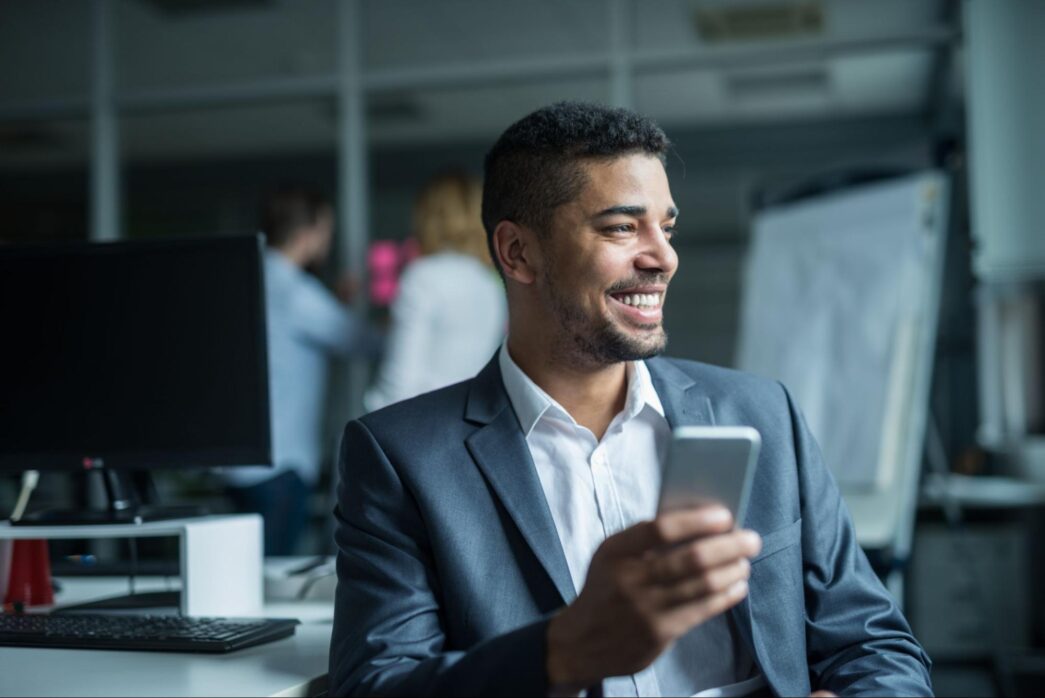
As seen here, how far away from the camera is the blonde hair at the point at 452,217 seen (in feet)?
11.6

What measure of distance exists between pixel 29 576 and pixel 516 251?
1.00 metres

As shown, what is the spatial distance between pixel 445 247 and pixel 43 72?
2487 mm

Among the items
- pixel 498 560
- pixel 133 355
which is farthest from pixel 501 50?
pixel 498 560

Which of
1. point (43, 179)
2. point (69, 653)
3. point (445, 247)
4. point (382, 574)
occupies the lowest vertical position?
point (69, 653)

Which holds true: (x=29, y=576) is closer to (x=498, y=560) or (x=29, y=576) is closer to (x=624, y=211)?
(x=498, y=560)

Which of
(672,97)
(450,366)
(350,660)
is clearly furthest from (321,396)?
(672,97)

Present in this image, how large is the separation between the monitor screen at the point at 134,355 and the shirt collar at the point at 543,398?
1.39ft

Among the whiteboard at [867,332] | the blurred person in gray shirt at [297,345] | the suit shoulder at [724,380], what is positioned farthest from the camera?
the blurred person in gray shirt at [297,345]

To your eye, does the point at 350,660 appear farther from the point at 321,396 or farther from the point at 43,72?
the point at 43,72

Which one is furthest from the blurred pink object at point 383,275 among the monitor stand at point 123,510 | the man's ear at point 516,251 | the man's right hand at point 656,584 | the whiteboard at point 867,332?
the man's right hand at point 656,584

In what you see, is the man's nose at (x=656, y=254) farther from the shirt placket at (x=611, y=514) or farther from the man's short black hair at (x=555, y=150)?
the shirt placket at (x=611, y=514)

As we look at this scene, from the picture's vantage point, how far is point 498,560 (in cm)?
133

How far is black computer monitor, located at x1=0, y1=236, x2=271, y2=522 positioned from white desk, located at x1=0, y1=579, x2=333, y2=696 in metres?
0.36

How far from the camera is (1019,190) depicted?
3.42 metres
